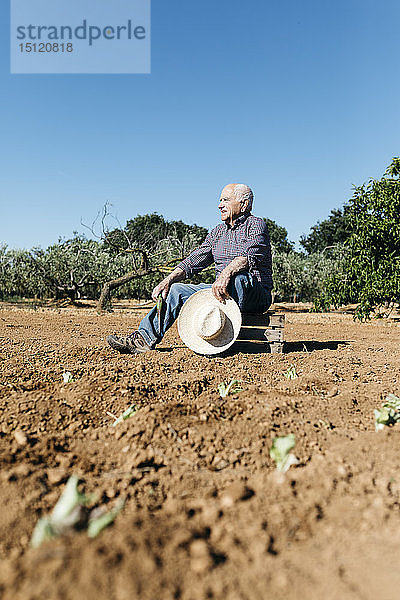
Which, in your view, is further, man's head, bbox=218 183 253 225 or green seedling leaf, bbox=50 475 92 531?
man's head, bbox=218 183 253 225

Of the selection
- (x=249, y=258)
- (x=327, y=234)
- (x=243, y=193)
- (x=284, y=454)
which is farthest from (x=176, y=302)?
(x=327, y=234)

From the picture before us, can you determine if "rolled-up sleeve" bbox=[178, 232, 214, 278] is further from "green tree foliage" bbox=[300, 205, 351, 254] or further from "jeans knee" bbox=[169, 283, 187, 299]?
"green tree foliage" bbox=[300, 205, 351, 254]

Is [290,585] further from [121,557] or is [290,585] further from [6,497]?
[6,497]

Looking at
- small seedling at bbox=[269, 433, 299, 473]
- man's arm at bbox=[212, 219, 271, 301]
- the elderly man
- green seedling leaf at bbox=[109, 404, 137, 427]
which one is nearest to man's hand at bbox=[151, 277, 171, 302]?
the elderly man

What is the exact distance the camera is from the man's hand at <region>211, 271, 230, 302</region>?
4367 millimetres

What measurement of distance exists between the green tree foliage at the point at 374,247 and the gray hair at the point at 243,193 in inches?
216

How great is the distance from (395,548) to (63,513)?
0.89 meters

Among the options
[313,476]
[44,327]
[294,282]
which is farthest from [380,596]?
[294,282]

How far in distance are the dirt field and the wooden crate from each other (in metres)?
1.45

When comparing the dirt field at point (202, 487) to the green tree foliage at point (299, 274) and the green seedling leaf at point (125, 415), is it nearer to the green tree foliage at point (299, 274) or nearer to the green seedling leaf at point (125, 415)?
the green seedling leaf at point (125, 415)

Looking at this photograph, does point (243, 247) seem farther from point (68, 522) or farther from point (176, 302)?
point (68, 522)

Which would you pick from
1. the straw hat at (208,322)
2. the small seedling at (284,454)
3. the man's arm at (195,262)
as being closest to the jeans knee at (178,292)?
the straw hat at (208,322)

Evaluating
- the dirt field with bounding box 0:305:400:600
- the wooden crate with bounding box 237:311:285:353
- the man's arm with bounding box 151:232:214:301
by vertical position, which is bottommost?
the dirt field with bounding box 0:305:400:600

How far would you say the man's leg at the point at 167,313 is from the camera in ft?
15.4
